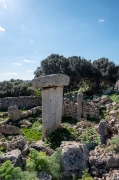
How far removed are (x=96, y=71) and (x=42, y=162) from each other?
26135mm

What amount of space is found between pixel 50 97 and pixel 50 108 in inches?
23.0

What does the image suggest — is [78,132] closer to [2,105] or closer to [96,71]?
[2,105]

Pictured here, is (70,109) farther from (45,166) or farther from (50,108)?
(45,166)

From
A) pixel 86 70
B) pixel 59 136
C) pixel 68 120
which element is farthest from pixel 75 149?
pixel 86 70

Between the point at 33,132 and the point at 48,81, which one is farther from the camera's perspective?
the point at 33,132

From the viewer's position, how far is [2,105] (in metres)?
21.3

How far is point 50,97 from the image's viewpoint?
1012cm

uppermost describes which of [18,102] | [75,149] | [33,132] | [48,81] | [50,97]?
[48,81]

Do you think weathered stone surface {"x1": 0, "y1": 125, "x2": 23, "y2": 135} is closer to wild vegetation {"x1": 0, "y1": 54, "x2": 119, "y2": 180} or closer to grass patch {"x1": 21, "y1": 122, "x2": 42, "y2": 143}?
wild vegetation {"x1": 0, "y1": 54, "x2": 119, "y2": 180}

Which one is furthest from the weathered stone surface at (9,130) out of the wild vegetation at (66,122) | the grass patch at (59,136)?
the grass patch at (59,136)

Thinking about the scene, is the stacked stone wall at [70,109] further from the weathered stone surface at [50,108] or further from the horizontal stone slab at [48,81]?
the horizontal stone slab at [48,81]

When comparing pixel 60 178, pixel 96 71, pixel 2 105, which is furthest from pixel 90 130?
pixel 96 71

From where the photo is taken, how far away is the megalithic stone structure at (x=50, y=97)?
9.84 meters

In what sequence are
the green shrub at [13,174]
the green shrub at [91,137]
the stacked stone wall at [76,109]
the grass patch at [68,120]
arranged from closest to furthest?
the green shrub at [13,174]
the green shrub at [91,137]
the grass patch at [68,120]
the stacked stone wall at [76,109]
